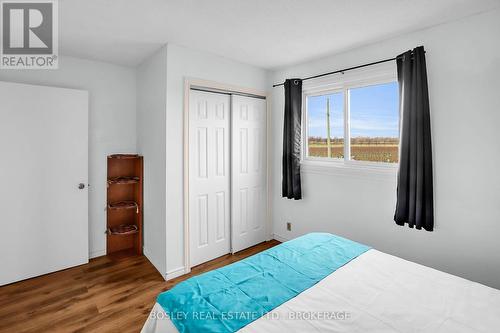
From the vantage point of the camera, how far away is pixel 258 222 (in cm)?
369

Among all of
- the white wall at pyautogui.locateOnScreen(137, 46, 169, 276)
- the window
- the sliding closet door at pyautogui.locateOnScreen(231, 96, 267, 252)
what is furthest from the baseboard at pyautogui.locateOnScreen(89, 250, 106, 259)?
the window

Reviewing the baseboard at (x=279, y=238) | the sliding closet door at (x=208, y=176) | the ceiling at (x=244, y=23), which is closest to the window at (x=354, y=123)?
the ceiling at (x=244, y=23)

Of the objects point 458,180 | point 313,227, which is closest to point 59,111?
point 313,227

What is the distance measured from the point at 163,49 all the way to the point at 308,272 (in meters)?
2.56

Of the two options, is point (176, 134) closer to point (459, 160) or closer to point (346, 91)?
point (346, 91)

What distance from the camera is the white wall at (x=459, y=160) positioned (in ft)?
6.53

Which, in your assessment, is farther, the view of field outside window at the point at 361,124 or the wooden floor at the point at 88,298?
the view of field outside window at the point at 361,124

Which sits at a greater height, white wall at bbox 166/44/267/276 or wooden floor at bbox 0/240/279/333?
white wall at bbox 166/44/267/276

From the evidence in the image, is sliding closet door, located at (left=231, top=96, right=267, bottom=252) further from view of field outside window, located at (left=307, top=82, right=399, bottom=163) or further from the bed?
the bed

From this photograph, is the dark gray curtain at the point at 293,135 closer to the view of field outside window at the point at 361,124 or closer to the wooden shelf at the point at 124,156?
the view of field outside window at the point at 361,124

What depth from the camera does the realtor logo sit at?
1.95m

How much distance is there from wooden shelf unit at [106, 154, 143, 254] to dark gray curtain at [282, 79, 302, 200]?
1917 millimetres

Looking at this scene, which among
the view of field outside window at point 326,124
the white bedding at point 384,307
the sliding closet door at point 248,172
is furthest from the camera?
the sliding closet door at point 248,172

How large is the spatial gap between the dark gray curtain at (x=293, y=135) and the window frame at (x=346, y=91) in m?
0.12
